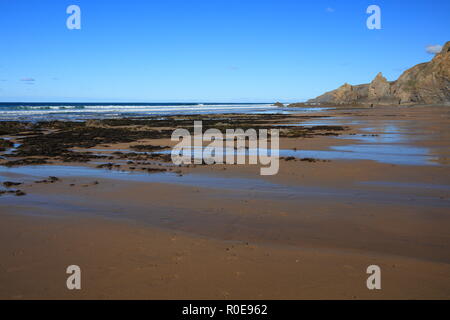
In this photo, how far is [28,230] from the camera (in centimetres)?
591

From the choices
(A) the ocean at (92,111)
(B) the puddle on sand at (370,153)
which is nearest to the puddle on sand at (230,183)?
(B) the puddle on sand at (370,153)

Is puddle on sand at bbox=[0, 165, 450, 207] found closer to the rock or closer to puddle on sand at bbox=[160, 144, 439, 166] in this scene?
the rock

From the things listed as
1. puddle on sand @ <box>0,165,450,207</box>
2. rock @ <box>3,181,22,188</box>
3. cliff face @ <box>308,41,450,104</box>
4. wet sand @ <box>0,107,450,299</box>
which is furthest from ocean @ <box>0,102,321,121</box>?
wet sand @ <box>0,107,450,299</box>

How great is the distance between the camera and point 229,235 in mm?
5707

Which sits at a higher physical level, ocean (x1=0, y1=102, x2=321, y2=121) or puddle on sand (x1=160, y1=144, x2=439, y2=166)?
ocean (x1=0, y1=102, x2=321, y2=121)

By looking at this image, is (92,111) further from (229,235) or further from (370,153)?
(229,235)

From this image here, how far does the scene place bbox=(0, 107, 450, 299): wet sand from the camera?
409 cm

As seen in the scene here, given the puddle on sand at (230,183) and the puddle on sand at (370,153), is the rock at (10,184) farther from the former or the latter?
the puddle on sand at (370,153)

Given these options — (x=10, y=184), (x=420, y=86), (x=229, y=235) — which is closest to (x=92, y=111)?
(x=10, y=184)

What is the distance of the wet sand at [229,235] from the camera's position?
409 centimetres

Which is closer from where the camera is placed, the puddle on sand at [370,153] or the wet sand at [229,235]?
the wet sand at [229,235]

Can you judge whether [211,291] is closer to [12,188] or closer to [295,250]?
[295,250]

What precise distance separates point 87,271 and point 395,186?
7589 mm
